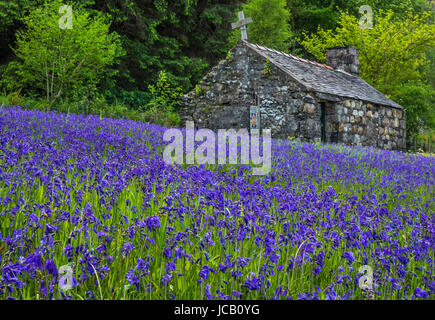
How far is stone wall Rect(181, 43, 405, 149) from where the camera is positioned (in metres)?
14.0

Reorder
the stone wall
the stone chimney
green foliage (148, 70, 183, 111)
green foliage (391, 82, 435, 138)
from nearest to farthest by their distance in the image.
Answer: the stone wall, green foliage (148, 70, 183, 111), the stone chimney, green foliage (391, 82, 435, 138)

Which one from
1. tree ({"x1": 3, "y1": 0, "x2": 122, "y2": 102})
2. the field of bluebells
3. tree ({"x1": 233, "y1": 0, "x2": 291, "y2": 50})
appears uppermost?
tree ({"x1": 233, "y1": 0, "x2": 291, "y2": 50})

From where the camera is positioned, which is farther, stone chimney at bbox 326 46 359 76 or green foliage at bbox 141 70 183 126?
stone chimney at bbox 326 46 359 76

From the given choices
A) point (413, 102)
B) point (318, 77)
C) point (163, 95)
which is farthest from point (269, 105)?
point (413, 102)

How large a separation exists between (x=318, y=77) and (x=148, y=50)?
10.5m

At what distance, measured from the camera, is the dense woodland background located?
51.2 feet

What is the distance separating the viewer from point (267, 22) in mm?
24875

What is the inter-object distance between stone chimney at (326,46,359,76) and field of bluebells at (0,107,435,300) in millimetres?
Answer: 17047

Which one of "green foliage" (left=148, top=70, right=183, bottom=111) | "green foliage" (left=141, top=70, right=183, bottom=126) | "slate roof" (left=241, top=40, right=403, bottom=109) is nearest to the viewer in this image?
"slate roof" (left=241, top=40, right=403, bottom=109)

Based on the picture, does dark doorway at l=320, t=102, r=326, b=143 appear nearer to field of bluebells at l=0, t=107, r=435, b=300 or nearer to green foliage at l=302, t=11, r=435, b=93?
field of bluebells at l=0, t=107, r=435, b=300

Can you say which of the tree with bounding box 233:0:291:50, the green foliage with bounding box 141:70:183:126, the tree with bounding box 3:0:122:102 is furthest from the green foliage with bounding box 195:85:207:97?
the tree with bounding box 233:0:291:50

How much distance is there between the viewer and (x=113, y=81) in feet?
65.4

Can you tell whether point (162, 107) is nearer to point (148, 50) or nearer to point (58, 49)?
point (148, 50)

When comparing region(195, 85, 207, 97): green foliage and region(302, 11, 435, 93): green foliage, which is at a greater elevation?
region(302, 11, 435, 93): green foliage
